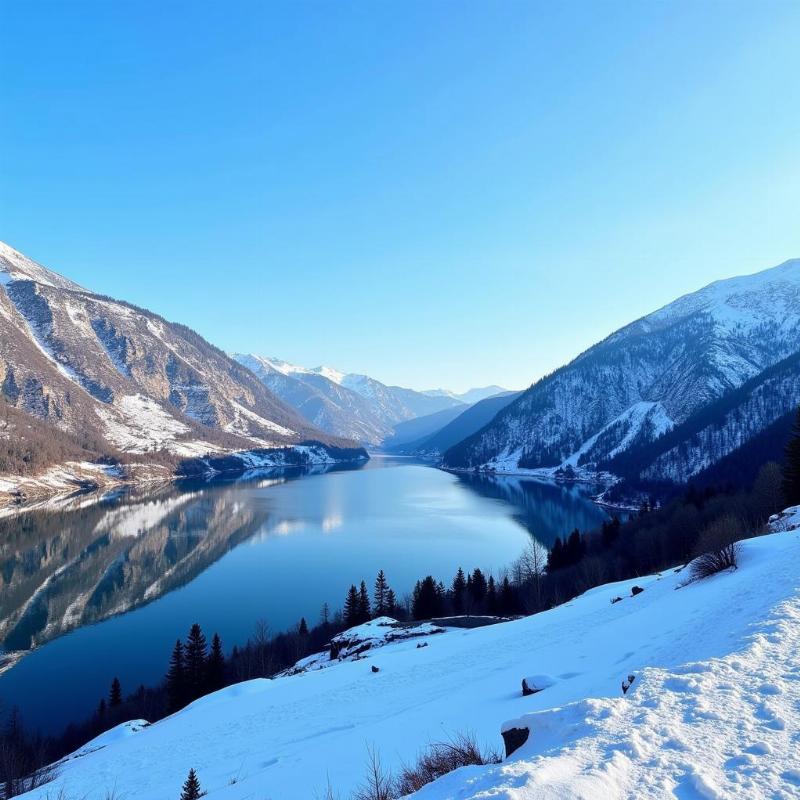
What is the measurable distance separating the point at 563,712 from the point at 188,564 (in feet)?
282

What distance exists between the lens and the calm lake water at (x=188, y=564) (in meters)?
47.7

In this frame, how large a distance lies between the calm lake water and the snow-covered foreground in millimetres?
30175

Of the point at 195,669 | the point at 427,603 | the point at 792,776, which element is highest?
the point at 792,776

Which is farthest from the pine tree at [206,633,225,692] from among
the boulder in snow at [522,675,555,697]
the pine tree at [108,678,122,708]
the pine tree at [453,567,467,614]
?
the boulder in snow at [522,675,555,697]

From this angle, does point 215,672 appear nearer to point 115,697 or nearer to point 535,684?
Result: point 115,697

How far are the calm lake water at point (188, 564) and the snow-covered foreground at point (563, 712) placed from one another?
30175mm

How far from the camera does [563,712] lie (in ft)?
20.8

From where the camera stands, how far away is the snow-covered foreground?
4.93m

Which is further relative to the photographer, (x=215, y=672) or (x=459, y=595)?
(x=459, y=595)

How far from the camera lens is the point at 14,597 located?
63844mm

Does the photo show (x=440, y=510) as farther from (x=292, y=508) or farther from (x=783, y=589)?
(x=783, y=589)

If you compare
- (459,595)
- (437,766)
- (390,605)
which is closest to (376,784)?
(437,766)

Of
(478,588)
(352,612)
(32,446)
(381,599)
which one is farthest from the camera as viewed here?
(32,446)

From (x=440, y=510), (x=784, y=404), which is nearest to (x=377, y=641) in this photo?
(x=440, y=510)
